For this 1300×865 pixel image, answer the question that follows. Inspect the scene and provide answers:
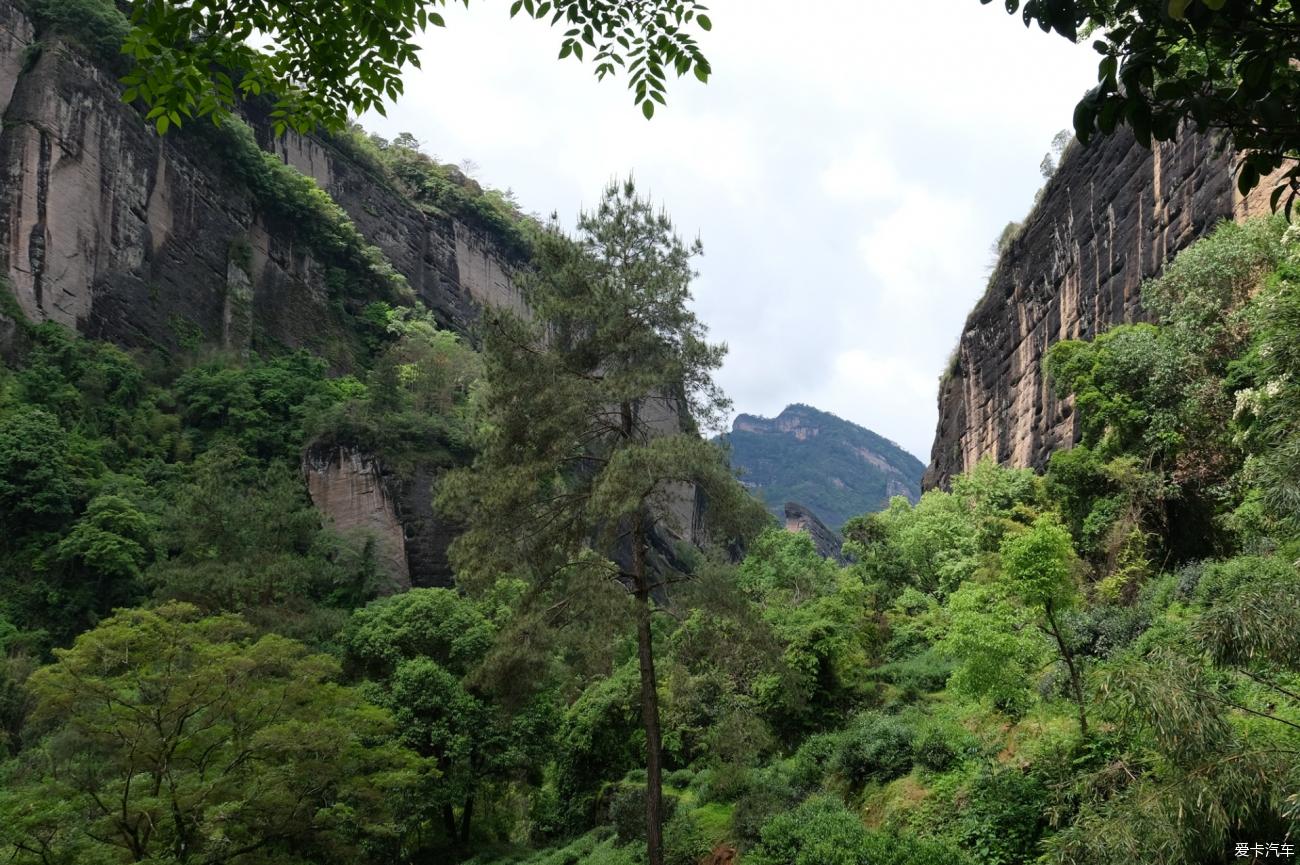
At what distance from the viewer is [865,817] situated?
12938mm

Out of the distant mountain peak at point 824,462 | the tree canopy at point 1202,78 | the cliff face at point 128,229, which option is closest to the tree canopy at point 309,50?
the tree canopy at point 1202,78

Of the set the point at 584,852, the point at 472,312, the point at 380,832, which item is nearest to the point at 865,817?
the point at 584,852

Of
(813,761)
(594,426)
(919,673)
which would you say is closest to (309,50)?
(594,426)

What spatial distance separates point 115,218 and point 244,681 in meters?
31.5

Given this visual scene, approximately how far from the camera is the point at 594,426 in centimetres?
1327

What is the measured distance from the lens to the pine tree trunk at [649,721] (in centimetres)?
1185

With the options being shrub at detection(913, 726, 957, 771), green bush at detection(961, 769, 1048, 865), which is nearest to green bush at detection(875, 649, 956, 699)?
shrub at detection(913, 726, 957, 771)

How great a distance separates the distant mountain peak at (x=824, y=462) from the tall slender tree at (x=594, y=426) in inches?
5202

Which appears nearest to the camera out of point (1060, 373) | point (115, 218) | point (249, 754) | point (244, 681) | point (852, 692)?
point (249, 754)

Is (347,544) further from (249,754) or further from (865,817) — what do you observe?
(865,817)

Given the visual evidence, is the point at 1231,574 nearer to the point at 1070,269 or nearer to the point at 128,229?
the point at 1070,269

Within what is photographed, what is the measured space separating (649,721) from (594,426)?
4327 millimetres

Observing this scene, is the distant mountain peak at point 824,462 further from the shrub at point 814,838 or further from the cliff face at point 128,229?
the shrub at point 814,838

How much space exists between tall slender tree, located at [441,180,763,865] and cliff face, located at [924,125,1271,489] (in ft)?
50.3
